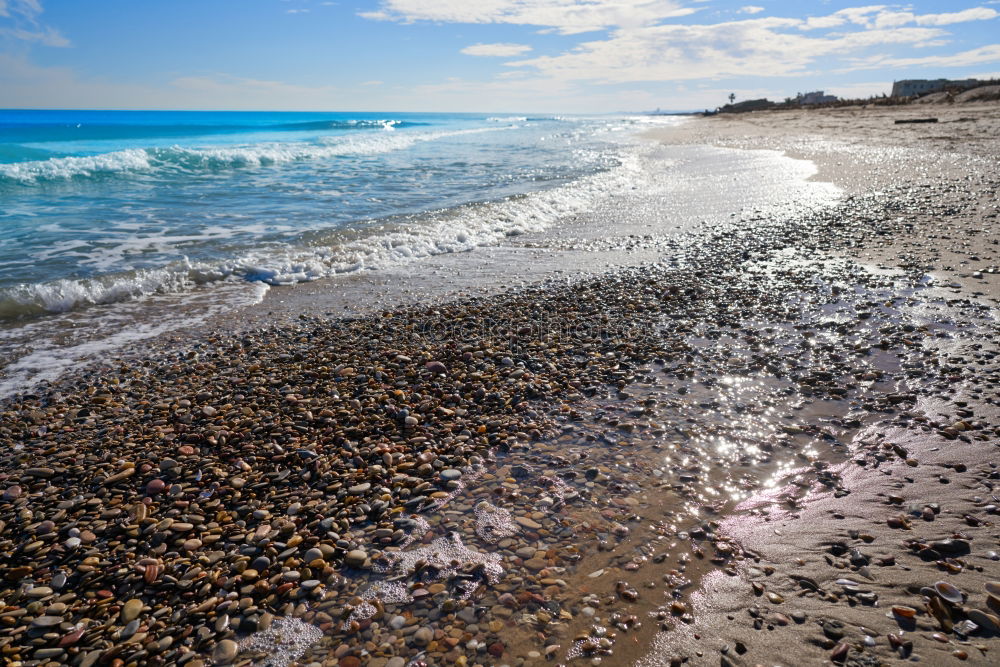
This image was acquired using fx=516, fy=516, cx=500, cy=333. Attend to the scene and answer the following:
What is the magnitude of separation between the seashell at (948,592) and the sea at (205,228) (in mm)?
8041

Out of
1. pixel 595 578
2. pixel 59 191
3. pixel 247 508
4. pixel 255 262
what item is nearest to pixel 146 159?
pixel 59 191

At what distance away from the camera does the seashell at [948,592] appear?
8.71 feet

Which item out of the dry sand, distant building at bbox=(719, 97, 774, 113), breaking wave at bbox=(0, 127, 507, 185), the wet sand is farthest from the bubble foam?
distant building at bbox=(719, 97, 774, 113)

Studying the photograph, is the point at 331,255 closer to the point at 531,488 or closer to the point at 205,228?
the point at 205,228

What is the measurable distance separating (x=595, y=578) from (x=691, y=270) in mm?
6614

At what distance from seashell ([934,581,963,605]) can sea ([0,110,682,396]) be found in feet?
26.4

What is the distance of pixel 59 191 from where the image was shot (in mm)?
19266

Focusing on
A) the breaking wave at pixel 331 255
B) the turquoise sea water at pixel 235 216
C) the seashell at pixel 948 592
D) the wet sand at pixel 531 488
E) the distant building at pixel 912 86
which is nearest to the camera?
the seashell at pixel 948 592

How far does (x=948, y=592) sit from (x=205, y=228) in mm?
14416

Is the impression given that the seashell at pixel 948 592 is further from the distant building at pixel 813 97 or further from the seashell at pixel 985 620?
the distant building at pixel 813 97

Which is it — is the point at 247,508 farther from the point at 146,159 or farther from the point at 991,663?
the point at 146,159

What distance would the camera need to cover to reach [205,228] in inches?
500

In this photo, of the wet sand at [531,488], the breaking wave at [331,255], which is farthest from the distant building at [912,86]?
the wet sand at [531,488]

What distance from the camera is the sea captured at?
7.61 metres
